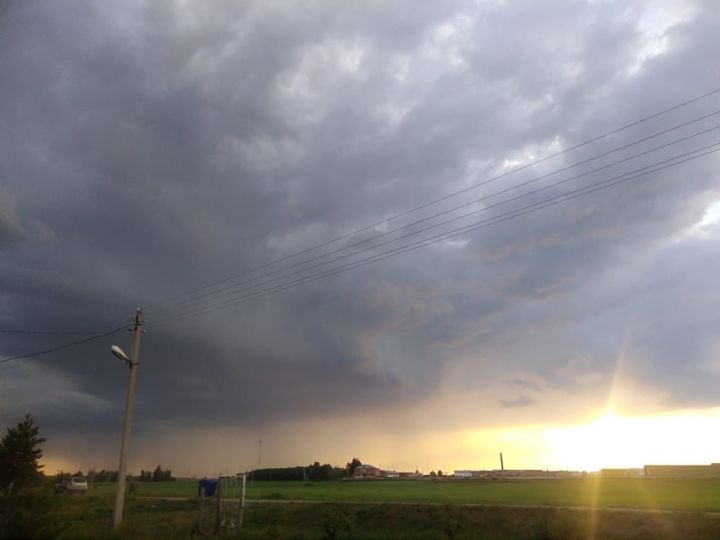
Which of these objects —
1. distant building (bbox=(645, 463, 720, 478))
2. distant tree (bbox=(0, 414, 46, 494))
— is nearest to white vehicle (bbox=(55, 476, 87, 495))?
distant tree (bbox=(0, 414, 46, 494))

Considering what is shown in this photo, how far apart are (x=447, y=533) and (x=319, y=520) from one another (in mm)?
22320

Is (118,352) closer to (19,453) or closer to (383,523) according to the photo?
(383,523)

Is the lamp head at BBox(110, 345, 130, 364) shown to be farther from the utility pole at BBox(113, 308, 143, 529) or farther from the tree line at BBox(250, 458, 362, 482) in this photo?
the tree line at BBox(250, 458, 362, 482)

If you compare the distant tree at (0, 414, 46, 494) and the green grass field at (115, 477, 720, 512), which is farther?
the distant tree at (0, 414, 46, 494)

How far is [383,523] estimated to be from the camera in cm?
4162

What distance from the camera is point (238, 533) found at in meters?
23.3

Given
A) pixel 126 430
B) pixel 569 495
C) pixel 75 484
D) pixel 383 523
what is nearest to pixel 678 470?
pixel 569 495

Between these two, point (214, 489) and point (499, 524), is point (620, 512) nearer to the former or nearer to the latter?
point (499, 524)

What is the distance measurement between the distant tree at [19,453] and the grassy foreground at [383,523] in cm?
1009

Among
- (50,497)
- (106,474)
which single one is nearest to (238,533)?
(50,497)

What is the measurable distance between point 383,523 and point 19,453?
39.7m

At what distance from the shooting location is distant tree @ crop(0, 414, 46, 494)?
2274 inches

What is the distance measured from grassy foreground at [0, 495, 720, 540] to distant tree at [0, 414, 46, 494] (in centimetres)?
1009

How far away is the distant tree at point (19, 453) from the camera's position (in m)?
57.8
